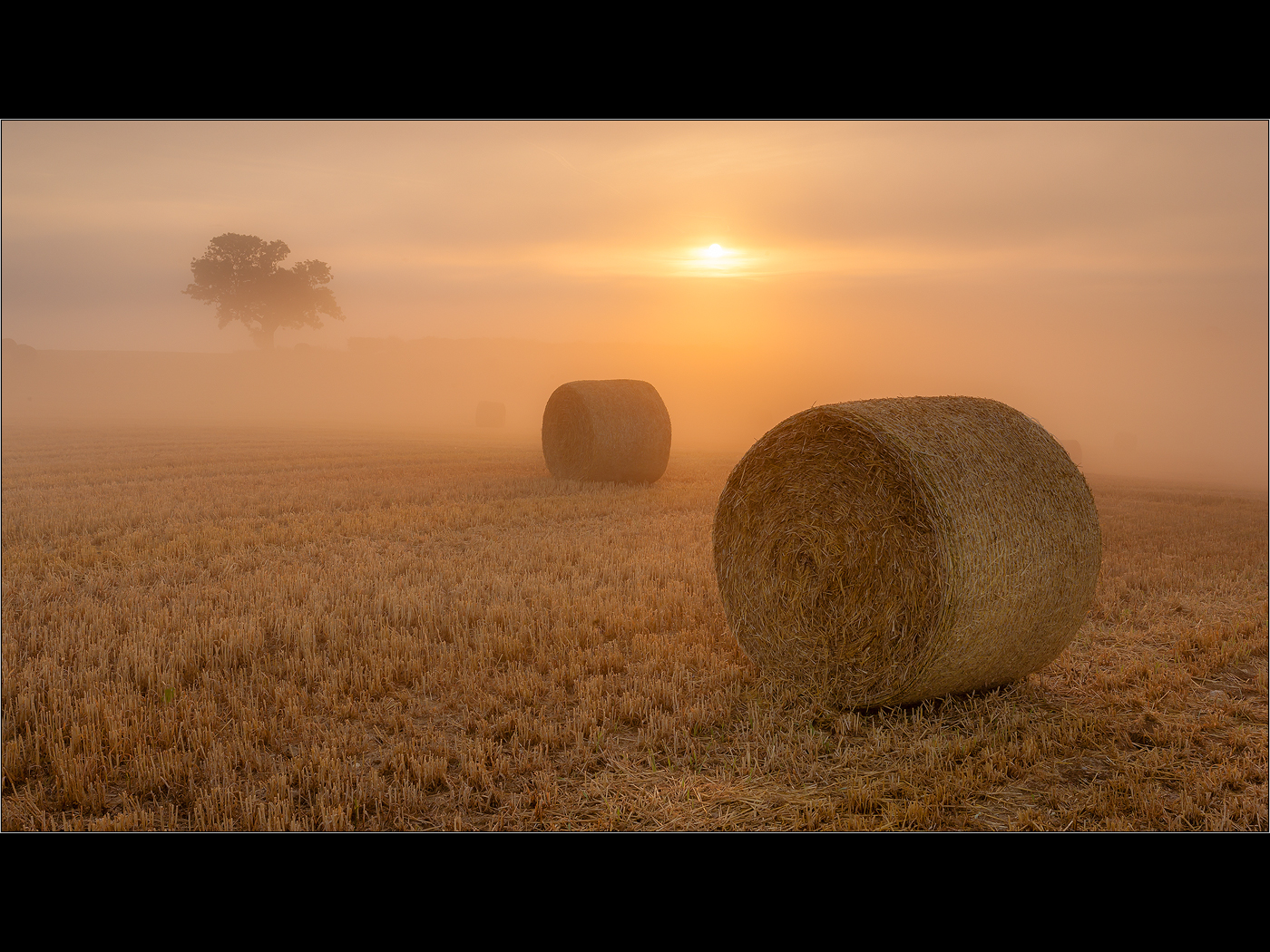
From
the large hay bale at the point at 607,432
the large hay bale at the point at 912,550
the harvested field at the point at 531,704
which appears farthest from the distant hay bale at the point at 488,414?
the large hay bale at the point at 912,550

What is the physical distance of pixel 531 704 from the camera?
564 cm

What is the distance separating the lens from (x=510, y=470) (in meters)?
18.6

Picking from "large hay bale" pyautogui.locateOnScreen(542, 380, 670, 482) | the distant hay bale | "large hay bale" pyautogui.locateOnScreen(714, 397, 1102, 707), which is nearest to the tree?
the distant hay bale

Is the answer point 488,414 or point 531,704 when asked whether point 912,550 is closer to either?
point 531,704

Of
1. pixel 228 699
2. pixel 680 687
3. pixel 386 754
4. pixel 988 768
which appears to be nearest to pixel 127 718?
pixel 228 699

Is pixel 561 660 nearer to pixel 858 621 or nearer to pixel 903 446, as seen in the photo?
pixel 858 621

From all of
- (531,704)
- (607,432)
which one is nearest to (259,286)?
(607,432)

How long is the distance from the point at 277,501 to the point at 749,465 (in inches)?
387

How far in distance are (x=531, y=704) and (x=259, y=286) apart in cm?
5592

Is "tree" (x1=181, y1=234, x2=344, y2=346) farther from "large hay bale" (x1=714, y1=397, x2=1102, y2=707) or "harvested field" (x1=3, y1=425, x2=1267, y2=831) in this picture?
"large hay bale" (x1=714, y1=397, x2=1102, y2=707)

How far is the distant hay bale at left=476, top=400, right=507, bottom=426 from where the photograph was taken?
39219mm

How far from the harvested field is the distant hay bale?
28312mm

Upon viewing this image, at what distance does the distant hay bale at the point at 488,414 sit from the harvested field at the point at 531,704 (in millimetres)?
28312

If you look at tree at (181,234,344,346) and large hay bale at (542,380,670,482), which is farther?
tree at (181,234,344,346)
